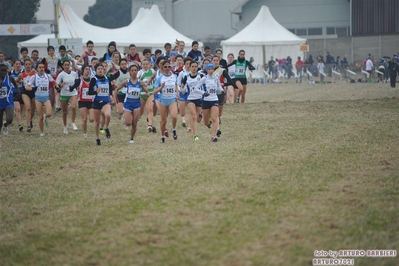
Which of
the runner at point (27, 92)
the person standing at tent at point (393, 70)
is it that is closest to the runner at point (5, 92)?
the runner at point (27, 92)

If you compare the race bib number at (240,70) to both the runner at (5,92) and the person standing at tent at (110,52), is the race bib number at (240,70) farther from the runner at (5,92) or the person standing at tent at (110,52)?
the runner at (5,92)

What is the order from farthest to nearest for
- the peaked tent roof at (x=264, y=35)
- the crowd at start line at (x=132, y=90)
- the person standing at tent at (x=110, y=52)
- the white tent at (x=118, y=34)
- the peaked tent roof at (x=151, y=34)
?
the peaked tent roof at (x=264, y=35) → the peaked tent roof at (x=151, y=34) → the white tent at (x=118, y=34) → the person standing at tent at (x=110, y=52) → the crowd at start line at (x=132, y=90)

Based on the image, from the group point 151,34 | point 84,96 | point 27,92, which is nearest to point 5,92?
point 84,96

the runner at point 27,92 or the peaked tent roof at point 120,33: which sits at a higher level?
the peaked tent roof at point 120,33

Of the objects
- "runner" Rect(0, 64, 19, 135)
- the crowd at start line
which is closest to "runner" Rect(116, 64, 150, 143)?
the crowd at start line

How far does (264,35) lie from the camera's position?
48.7m

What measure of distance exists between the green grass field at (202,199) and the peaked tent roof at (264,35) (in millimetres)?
31107

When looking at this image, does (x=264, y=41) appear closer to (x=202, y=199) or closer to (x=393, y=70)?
(x=393, y=70)

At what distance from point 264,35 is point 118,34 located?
1064 centimetres

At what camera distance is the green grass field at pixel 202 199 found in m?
7.18

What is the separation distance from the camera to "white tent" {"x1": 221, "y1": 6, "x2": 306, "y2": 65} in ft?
158

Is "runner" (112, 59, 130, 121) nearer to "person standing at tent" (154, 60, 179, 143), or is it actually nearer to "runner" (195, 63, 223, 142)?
"person standing at tent" (154, 60, 179, 143)

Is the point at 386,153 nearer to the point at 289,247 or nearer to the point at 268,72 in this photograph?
the point at 289,247

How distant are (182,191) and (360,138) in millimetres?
6997
